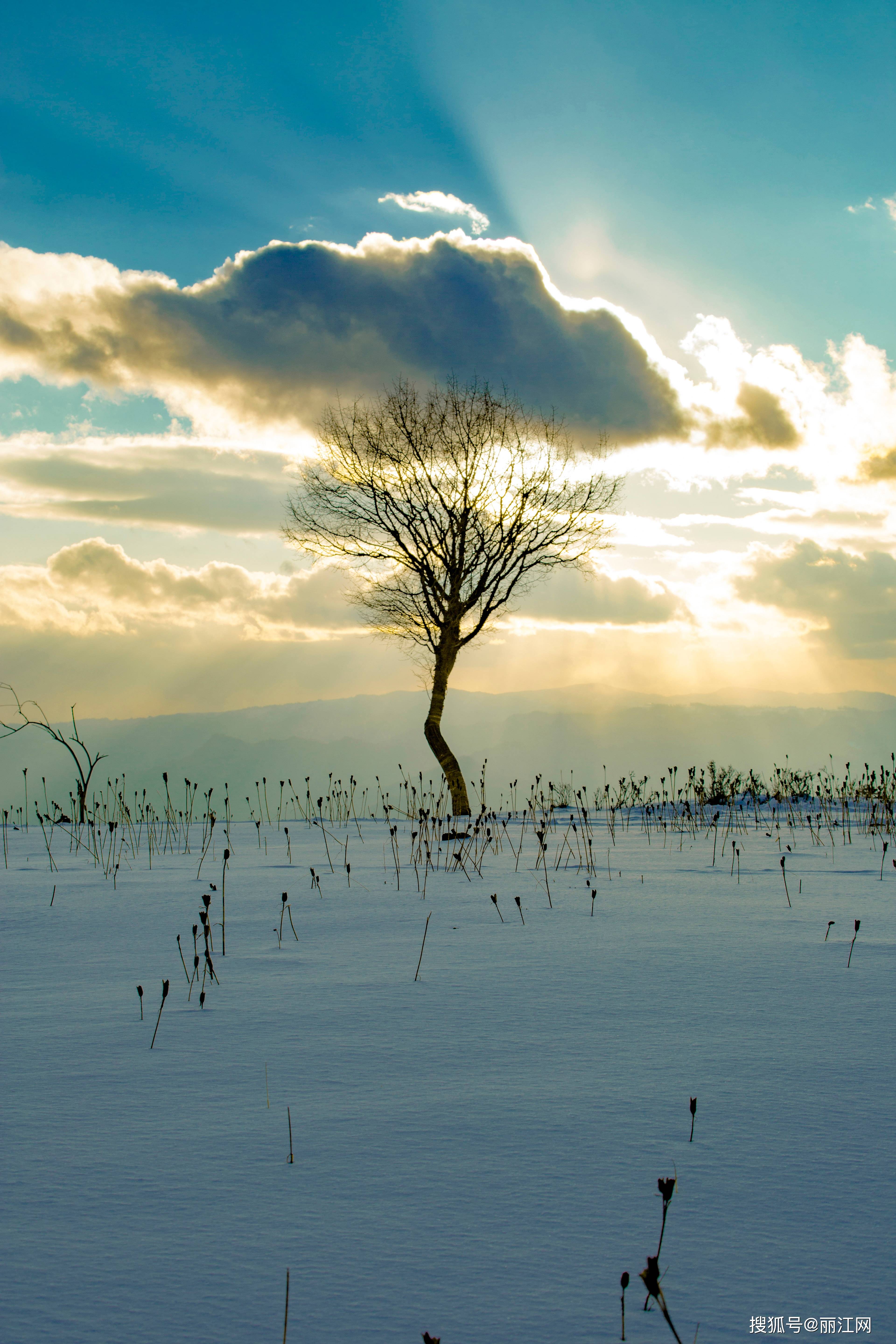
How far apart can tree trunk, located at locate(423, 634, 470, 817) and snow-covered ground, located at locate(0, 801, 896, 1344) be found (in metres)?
11.2

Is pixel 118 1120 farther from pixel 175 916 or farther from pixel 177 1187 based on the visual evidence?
pixel 175 916

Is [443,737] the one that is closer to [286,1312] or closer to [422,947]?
[422,947]

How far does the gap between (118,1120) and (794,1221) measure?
132 cm

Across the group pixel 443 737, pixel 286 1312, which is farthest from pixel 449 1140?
pixel 443 737

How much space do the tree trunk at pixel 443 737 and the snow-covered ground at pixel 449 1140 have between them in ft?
36.8

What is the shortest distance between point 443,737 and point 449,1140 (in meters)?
13.8

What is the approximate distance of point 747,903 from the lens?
4773 millimetres

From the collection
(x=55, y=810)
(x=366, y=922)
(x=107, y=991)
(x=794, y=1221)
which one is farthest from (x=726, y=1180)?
(x=55, y=810)

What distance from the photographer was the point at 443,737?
50.8 ft

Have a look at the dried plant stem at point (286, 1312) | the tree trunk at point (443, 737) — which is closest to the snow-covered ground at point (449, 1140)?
the dried plant stem at point (286, 1312)

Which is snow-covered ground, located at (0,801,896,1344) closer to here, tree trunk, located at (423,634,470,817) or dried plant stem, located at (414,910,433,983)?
dried plant stem, located at (414,910,433,983)

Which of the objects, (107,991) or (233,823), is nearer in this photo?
(107,991)

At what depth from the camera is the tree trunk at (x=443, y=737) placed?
15.0m

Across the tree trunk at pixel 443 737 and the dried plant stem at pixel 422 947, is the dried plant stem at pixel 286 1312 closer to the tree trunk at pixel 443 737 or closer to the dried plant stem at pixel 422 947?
the dried plant stem at pixel 422 947
